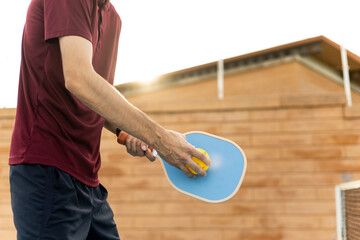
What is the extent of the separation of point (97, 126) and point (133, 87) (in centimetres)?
1071

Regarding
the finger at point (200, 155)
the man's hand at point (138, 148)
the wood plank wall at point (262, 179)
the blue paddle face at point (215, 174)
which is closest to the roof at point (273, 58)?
the wood plank wall at point (262, 179)

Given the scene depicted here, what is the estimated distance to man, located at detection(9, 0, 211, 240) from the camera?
4.66ft

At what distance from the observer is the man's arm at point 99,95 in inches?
55.1

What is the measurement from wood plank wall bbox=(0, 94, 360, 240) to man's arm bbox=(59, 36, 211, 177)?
10.1 feet

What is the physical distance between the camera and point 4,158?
194 inches

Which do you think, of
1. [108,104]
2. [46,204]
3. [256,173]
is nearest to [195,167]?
[108,104]

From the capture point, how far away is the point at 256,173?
4512 mm

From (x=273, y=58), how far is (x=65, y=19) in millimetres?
10194

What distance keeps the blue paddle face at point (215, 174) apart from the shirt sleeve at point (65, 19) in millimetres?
982

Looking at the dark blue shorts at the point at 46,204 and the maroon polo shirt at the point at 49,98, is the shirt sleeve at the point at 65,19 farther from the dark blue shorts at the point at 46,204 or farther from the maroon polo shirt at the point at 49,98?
the dark blue shorts at the point at 46,204

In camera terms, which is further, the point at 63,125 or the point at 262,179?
the point at 262,179

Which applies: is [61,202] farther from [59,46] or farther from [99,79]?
[59,46]

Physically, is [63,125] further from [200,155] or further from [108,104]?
[200,155]

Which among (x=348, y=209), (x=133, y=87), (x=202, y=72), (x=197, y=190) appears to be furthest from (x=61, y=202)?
(x=133, y=87)
